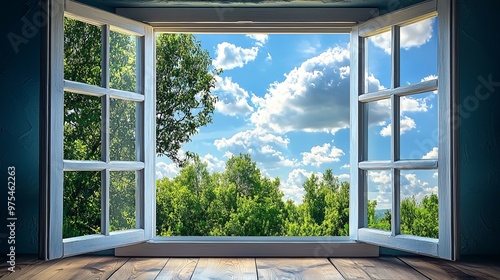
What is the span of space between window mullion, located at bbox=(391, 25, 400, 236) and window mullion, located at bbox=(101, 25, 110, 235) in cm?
143

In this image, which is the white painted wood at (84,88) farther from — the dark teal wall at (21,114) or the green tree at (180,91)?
the green tree at (180,91)

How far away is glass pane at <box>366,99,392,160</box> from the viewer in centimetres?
293

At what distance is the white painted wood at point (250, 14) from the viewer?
3.06 m

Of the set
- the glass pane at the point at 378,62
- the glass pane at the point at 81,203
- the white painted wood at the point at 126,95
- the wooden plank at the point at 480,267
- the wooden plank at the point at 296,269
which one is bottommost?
the wooden plank at the point at 296,269

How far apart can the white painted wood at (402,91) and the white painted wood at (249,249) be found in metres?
0.78

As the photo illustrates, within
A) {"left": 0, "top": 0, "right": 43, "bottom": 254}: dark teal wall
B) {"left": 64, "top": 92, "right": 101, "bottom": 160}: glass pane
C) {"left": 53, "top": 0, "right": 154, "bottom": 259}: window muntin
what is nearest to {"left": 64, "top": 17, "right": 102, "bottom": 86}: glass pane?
{"left": 53, "top": 0, "right": 154, "bottom": 259}: window muntin

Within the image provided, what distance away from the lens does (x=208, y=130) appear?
4.92 metres

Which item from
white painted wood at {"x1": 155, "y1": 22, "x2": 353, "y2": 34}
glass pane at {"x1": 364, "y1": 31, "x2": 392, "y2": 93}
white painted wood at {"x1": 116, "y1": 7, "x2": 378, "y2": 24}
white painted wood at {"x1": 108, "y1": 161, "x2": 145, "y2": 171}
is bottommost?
white painted wood at {"x1": 108, "y1": 161, "x2": 145, "y2": 171}

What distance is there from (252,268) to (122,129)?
1.00m

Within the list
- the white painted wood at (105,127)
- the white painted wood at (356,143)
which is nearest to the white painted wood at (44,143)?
the white painted wood at (105,127)

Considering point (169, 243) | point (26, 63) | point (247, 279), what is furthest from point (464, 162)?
point (26, 63)

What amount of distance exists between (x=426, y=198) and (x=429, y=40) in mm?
767

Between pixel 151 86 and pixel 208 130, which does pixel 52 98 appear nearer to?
pixel 151 86

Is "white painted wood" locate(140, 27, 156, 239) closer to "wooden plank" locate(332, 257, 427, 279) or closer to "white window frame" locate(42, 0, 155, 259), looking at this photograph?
"white window frame" locate(42, 0, 155, 259)
